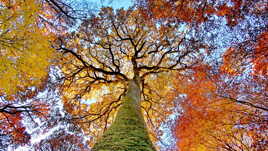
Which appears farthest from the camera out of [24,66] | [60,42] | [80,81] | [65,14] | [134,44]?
[80,81]

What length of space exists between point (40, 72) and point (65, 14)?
3551mm

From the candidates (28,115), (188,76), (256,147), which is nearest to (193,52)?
(188,76)

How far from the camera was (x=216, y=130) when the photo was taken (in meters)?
8.41

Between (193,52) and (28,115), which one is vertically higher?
(193,52)

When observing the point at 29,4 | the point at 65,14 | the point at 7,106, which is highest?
the point at 65,14

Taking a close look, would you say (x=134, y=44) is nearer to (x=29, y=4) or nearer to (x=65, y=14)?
(x=65, y=14)

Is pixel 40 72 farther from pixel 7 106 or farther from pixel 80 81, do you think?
pixel 7 106

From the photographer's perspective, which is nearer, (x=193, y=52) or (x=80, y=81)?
(x=193, y=52)

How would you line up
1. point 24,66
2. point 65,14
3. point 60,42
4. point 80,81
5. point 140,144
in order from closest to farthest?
point 140,144
point 24,66
point 65,14
point 60,42
point 80,81

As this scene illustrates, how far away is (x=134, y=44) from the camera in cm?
902

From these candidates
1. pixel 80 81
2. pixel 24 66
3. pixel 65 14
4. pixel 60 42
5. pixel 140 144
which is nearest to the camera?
pixel 140 144

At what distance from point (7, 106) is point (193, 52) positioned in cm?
985

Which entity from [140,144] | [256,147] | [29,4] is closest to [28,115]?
[29,4]

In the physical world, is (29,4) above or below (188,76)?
above
